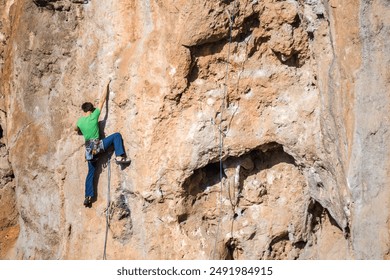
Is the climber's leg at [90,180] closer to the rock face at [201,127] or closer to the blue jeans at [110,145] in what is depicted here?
the blue jeans at [110,145]

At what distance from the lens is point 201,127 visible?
767 centimetres

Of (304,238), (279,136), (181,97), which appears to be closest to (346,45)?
(279,136)

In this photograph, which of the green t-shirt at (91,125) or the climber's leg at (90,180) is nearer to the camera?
the green t-shirt at (91,125)

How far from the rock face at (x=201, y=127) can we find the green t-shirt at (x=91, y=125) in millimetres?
149

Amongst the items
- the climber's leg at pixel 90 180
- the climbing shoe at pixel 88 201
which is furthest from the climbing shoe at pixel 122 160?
the climbing shoe at pixel 88 201

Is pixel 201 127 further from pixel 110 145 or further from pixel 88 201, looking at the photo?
pixel 88 201

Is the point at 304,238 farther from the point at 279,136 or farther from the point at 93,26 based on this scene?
the point at 93,26

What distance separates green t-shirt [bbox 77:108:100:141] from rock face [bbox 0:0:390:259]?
149 mm

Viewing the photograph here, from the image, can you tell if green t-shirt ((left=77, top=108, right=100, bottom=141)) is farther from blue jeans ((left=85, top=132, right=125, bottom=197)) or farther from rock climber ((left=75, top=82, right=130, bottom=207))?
blue jeans ((left=85, top=132, right=125, bottom=197))

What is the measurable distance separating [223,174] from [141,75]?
1.40 metres

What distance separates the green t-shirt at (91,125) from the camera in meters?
7.95

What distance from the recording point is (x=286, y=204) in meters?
7.93

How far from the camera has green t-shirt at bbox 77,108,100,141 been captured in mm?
7945
